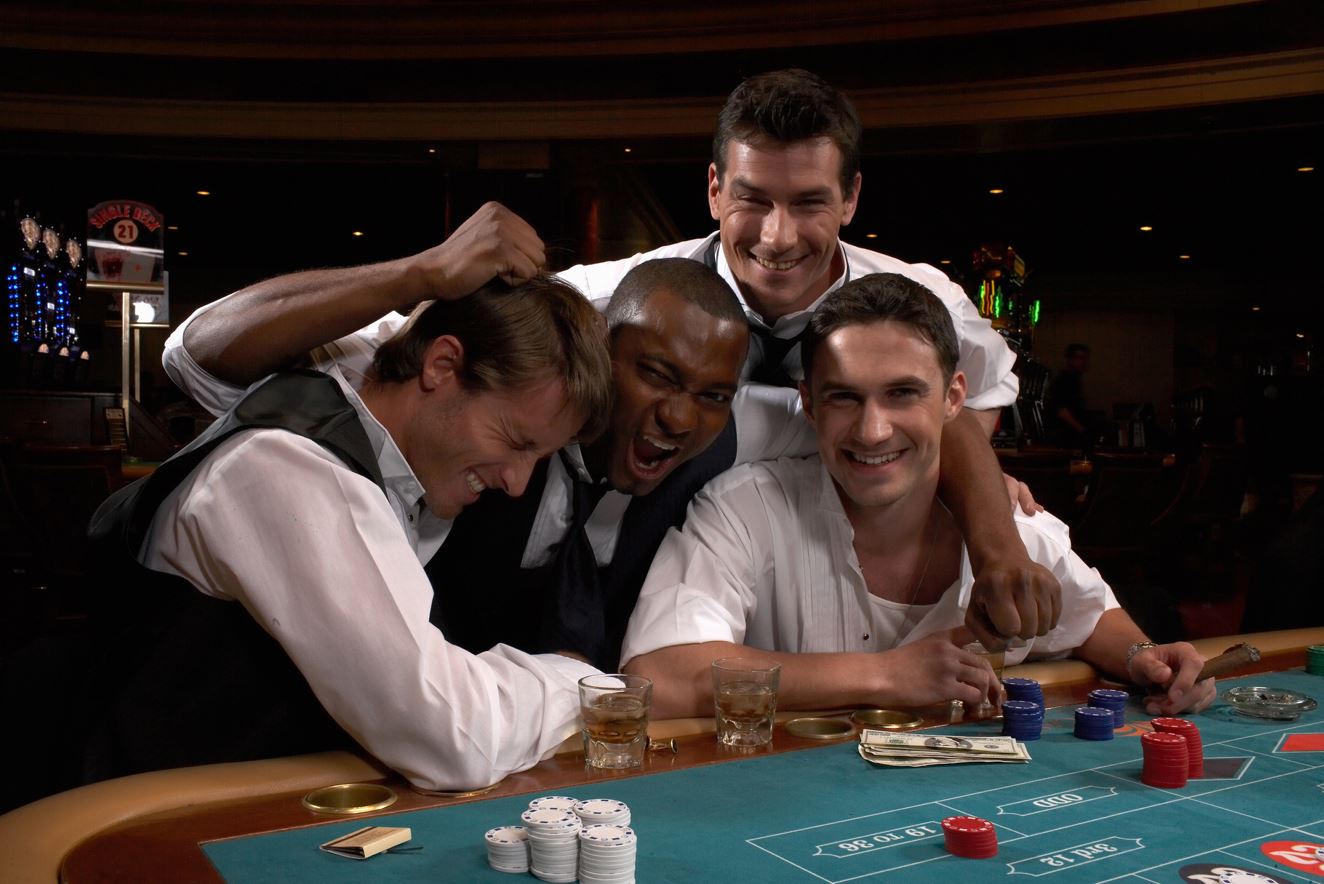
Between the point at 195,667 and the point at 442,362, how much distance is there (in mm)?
A: 516

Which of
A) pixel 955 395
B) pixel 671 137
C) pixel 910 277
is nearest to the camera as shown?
pixel 955 395

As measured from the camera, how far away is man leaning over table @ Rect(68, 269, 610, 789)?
1.33m

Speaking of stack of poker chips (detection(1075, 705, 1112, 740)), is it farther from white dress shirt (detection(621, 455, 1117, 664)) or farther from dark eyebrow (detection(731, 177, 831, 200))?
dark eyebrow (detection(731, 177, 831, 200))

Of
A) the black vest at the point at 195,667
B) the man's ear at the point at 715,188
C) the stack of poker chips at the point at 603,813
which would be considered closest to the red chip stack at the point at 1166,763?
the stack of poker chips at the point at 603,813

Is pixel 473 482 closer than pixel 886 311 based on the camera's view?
Yes

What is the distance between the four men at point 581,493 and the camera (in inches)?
53.3

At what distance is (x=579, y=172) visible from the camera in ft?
28.9

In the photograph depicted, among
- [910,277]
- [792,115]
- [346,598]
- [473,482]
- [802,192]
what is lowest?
[346,598]

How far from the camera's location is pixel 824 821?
48.7 inches

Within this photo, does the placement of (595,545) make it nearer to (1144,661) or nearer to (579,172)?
(1144,661)

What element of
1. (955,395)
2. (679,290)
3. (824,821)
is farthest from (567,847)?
(955,395)

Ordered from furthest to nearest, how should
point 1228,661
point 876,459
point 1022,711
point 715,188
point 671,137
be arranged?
point 671,137
point 715,188
point 876,459
point 1228,661
point 1022,711

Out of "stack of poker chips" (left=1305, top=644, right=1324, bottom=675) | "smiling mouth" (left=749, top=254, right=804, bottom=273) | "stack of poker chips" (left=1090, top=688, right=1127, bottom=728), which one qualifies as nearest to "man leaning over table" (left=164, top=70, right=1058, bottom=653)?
"smiling mouth" (left=749, top=254, right=804, bottom=273)

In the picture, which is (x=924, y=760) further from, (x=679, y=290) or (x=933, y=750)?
(x=679, y=290)
